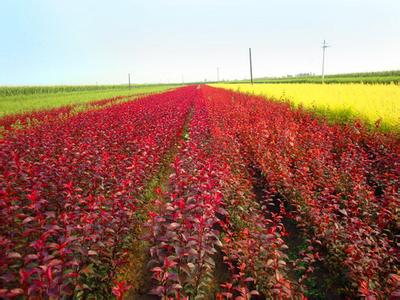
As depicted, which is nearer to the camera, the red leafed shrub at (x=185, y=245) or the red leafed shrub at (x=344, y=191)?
the red leafed shrub at (x=185, y=245)

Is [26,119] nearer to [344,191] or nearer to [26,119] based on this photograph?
[26,119]

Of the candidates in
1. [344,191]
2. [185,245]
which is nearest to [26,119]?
[185,245]

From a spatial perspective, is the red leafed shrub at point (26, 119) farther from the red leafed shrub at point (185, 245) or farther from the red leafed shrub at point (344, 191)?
the red leafed shrub at point (185, 245)

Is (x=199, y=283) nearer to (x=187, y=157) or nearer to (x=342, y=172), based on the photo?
(x=187, y=157)

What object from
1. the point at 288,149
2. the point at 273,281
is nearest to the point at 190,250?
the point at 273,281

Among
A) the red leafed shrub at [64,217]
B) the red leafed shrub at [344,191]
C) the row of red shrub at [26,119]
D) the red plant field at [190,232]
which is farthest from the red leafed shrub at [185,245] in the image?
the row of red shrub at [26,119]

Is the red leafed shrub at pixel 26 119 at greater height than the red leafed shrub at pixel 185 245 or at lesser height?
greater

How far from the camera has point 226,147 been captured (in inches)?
286

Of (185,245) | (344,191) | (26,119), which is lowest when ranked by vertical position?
(344,191)

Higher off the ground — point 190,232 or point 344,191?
point 190,232

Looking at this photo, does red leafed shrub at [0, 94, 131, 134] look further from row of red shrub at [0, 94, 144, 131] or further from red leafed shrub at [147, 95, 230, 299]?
red leafed shrub at [147, 95, 230, 299]

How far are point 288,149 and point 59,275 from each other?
5922mm

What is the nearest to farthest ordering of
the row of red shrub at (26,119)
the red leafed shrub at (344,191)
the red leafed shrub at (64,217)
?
the red leafed shrub at (64,217), the red leafed shrub at (344,191), the row of red shrub at (26,119)

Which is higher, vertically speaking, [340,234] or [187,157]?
[187,157]
